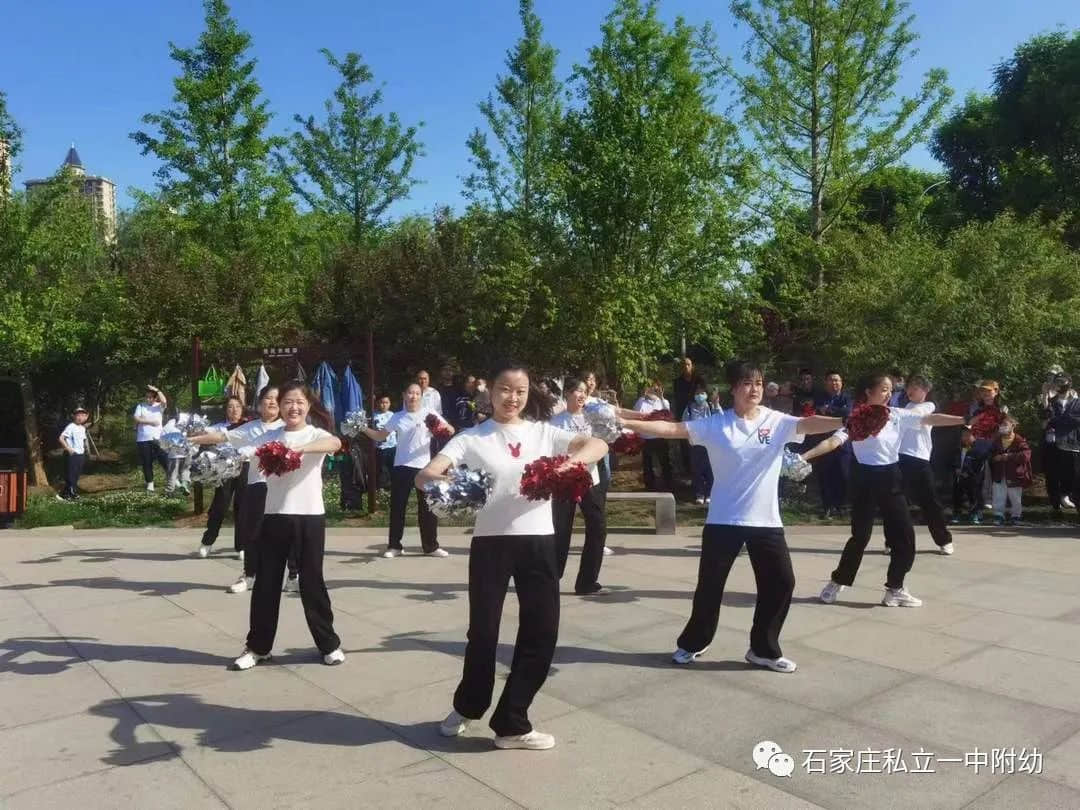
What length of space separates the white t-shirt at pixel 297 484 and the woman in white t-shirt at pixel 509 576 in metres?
1.92

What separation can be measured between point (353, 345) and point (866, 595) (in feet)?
41.9

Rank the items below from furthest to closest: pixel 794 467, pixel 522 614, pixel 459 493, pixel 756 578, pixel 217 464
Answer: pixel 794 467 < pixel 217 464 < pixel 756 578 < pixel 522 614 < pixel 459 493

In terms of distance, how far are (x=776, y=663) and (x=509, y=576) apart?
7.43ft

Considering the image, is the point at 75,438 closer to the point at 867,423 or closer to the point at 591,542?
the point at 591,542

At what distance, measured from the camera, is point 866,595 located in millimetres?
8258

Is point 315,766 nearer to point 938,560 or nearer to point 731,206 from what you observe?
point 938,560

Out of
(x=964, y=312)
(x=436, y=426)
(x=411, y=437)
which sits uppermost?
(x=964, y=312)

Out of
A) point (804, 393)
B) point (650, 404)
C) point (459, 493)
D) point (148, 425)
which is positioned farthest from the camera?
point (148, 425)

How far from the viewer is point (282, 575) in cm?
624

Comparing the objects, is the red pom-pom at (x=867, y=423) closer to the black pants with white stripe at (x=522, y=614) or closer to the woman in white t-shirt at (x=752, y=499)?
the woman in white t-shirt at (x=752, y=499)

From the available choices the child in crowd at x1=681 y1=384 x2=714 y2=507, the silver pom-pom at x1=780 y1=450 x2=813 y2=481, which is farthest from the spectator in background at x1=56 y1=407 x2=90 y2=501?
→ the silver pom-pom at x1=780 y1=450 x2=813 y2=481

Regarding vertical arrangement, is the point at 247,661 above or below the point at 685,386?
below

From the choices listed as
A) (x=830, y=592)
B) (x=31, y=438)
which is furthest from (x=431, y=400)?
(x=31, y=438)

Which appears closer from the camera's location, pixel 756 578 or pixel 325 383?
pixel 756 578
